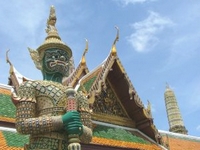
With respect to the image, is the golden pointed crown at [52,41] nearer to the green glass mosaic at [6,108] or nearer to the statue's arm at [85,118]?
the statue's arm at [85,118]

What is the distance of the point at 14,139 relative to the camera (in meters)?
6.32

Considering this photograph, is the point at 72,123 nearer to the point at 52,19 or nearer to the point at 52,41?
the point at 52,41

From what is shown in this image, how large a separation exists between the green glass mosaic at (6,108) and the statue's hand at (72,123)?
3252 mm

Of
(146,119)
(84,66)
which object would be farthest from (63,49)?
(84,66)

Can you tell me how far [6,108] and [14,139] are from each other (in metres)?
1.31

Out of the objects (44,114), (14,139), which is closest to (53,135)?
(44,114)

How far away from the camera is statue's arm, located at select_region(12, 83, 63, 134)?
417 cm

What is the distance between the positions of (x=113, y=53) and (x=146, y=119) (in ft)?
5.77

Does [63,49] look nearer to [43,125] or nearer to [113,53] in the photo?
[43,125]

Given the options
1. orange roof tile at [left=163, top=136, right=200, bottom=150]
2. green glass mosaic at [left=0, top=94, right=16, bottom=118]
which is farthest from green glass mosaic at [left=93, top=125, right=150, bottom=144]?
orange roof tile at [left=163, top=136, right=200, bottom=150]

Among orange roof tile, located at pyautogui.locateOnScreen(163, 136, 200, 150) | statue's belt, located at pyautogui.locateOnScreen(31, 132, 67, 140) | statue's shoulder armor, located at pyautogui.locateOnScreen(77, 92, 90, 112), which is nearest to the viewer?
statue's belt, located at pyautogui.locateOnScreen(31, 132, 67, 140)

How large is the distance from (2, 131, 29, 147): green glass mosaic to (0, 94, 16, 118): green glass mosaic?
66 cm

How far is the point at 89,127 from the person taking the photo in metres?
4.75

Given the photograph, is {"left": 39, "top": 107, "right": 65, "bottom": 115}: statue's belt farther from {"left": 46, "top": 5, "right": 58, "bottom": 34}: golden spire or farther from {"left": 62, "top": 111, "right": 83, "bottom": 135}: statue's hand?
{"left": 46, "top": 5, "right": 58, "bottom": 34}: golden spire
